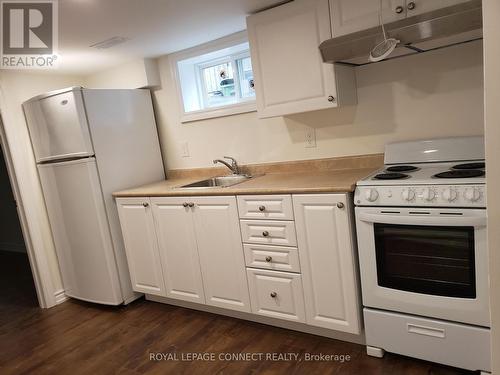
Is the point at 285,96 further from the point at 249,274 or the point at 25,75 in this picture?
the point at 25,75

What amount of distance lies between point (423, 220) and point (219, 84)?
2056 mm

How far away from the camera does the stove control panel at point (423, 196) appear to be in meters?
1.57

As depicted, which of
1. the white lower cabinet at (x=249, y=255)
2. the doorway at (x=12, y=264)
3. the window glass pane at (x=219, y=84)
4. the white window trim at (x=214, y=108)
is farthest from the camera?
the doorway at (x=12, y=264)

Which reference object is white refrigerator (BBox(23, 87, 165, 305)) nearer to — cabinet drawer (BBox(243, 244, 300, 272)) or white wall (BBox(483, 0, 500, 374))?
cabinet drawer (BBox(243, 244, 300, 272))

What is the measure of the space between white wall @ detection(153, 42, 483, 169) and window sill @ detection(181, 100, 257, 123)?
46 mm

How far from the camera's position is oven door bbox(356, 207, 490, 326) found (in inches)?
63.5

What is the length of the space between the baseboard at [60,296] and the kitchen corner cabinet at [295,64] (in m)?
2.38

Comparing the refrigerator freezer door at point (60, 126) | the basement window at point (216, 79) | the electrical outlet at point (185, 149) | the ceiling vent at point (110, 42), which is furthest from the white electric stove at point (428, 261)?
the refrigerator freezer door at point (60, 126)

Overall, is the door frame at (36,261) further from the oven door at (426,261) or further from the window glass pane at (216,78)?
the oven door at (426,261)

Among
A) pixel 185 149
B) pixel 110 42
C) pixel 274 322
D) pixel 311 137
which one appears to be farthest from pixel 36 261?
pixel 311 137

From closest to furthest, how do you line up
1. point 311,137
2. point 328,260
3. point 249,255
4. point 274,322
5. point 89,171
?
point 328,260
point 249,255
point 274,322
point 311,137
point 89,171

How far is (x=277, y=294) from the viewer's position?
2232mm

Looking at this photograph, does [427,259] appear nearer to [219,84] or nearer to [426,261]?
[426,261]

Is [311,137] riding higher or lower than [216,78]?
lower
